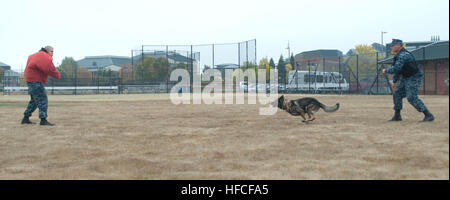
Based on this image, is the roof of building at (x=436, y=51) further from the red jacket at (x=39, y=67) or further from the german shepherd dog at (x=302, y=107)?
the red jacket at (x=39, y=67)

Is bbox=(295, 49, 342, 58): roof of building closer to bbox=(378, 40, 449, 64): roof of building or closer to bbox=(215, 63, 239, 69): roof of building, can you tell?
bbox=(215, 63, 239, 69): roof of building

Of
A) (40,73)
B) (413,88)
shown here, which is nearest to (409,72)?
(413,88)

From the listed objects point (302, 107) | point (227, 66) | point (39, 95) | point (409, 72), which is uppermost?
point (227, 66)

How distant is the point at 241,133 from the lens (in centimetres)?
666

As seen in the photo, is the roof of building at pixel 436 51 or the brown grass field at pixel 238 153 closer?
the roof of building at pixel 436 51

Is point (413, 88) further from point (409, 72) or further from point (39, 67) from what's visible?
point (39, 67)

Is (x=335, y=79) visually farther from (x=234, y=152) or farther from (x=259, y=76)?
(x=234, y=152)

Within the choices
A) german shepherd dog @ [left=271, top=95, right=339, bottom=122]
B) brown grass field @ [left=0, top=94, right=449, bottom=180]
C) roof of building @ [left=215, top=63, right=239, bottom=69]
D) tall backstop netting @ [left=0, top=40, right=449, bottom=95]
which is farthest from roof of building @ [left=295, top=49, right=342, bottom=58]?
brown grass field @ [left=0, top=94, right=449, bottom=180]

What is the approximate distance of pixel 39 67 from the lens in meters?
8.11

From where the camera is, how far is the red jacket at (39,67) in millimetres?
8117

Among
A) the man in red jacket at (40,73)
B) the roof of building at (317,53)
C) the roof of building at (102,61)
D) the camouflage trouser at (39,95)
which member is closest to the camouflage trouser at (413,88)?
the man in red jacket at (40,73)

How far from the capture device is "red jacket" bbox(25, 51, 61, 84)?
812cm
